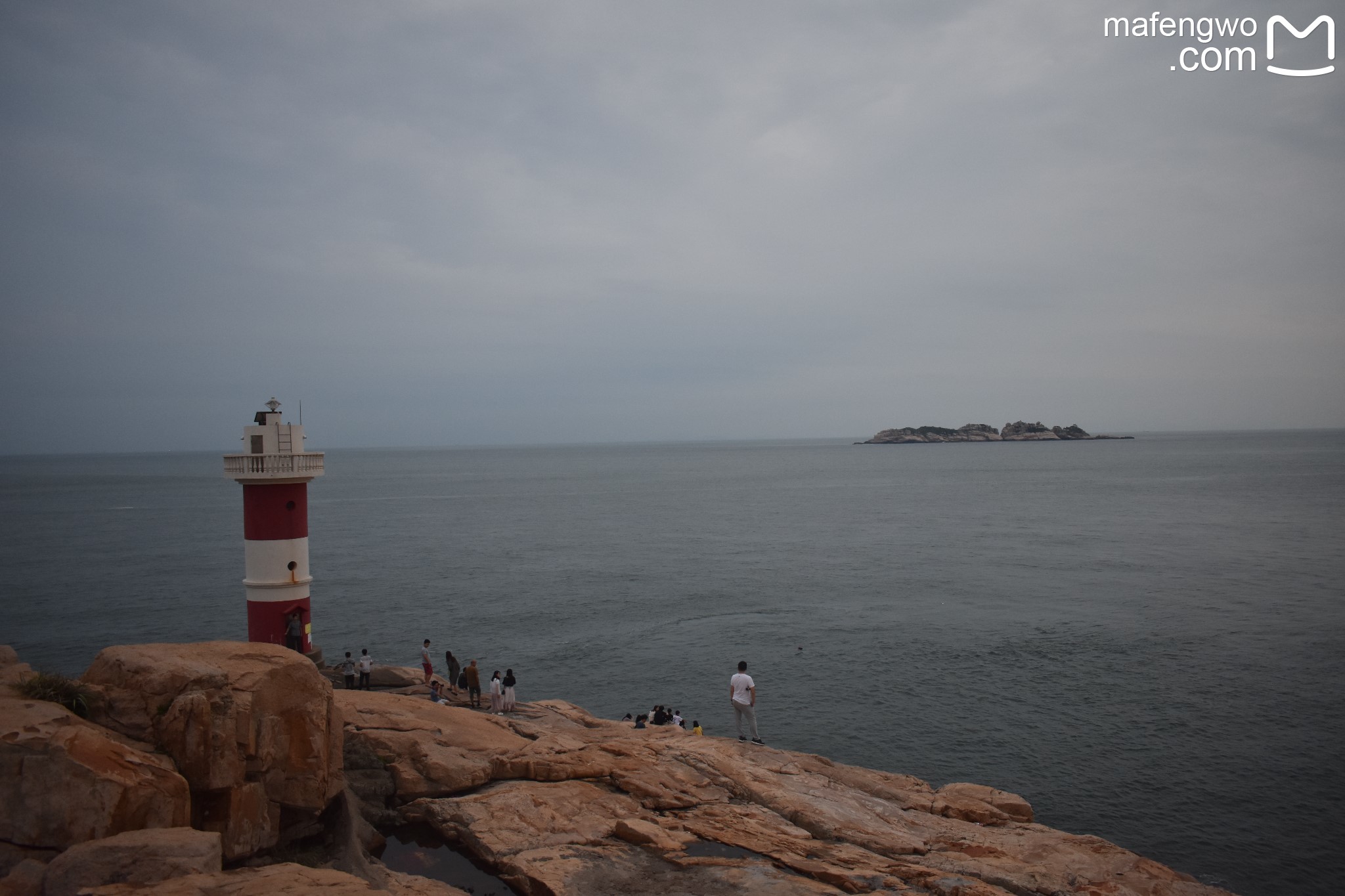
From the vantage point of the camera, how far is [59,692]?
11195 mm

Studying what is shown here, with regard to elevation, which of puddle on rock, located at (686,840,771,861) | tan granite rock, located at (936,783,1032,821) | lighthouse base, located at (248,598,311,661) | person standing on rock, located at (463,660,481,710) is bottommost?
tan granite rock, located at (936,783,1032,821)

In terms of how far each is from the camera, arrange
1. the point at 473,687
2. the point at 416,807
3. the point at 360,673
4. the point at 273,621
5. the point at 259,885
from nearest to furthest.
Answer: the point at 259,885
the point at 416,807
the point at 273,621
the point at 473,687
the point at 360,673

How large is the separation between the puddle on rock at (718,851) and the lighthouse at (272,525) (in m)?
13.3

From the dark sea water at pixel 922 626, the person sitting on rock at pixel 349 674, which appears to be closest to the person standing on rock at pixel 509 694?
the person sitting on rock at pixel 349 674

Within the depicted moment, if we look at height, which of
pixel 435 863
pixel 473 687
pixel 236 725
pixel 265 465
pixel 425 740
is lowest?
pixel 473 687

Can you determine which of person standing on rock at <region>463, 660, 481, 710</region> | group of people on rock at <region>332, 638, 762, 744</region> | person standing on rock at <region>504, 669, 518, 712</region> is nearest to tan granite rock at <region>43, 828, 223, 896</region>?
group of people on rock at <region>332, 638, 762, 744</region>

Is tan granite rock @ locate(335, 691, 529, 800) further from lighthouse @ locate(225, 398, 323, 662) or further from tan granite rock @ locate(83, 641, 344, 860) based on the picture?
lighthouse @ locate(225, 398, 323, 662)

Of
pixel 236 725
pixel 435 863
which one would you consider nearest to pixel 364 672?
pixel 435 863

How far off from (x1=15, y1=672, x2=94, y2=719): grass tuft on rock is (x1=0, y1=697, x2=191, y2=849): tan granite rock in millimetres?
610

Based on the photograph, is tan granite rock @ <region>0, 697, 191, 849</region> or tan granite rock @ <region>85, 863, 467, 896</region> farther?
tan granite rock @ <region>0, 697, 191, 849</region>

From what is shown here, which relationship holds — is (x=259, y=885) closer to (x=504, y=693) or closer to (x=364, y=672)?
(x=504, y=693)

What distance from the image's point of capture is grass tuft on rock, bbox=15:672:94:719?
1108 cm

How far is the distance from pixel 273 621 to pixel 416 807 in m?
10.2

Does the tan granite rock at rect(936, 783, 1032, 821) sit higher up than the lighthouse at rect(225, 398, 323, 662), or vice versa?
the lighthouse at rect(225, 398, 323, 662)
